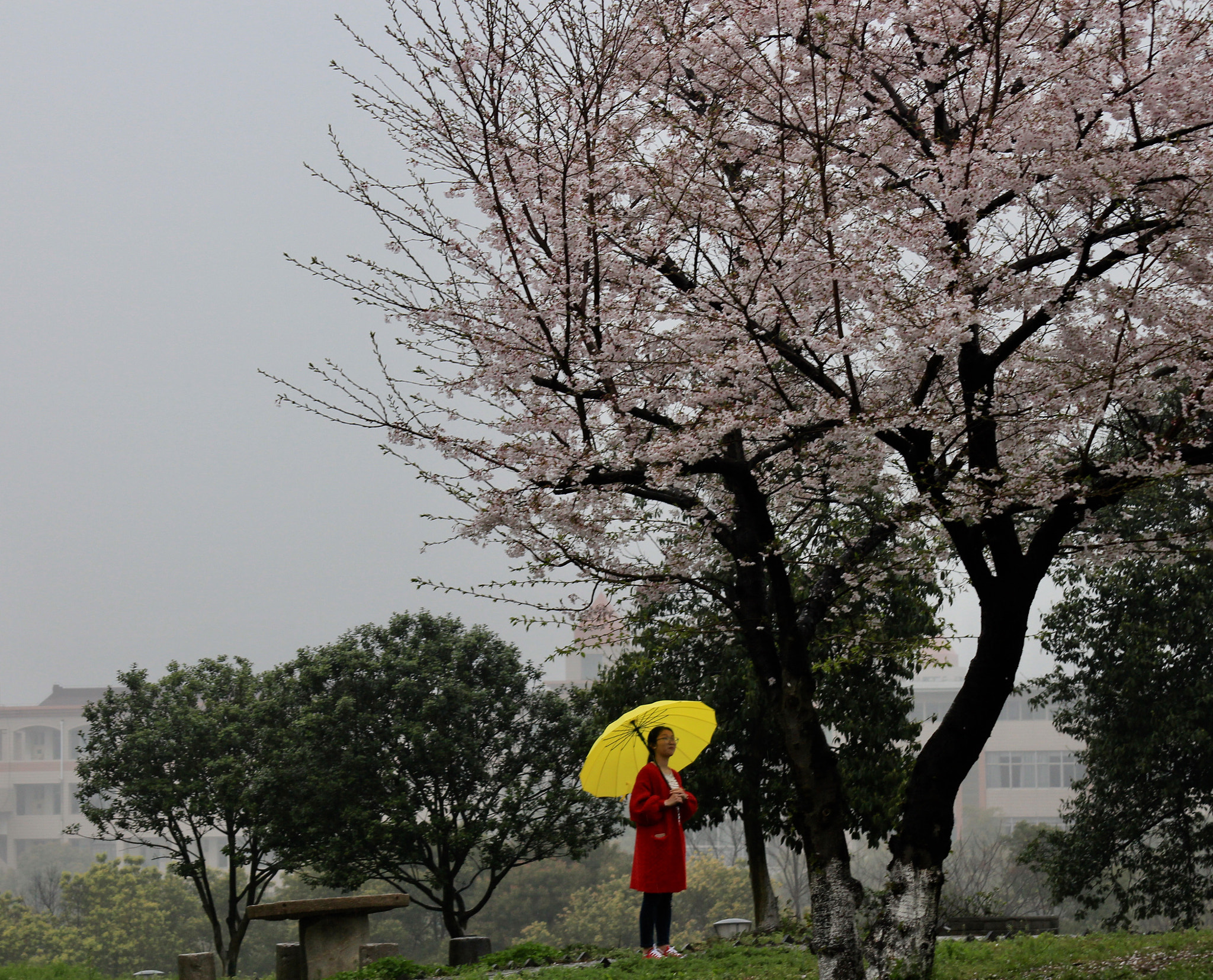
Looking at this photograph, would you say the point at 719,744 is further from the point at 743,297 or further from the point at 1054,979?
the point at 743,297

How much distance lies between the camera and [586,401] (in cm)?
762

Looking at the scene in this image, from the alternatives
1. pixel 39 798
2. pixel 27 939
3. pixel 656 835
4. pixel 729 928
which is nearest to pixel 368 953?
pixel 729 928

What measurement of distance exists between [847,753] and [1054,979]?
295 inches

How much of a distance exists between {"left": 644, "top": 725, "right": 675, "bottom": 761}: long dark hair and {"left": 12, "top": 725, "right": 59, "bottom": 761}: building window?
9425 cm

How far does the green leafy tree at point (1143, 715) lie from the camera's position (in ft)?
52.5

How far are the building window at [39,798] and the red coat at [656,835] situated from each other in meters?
92.9

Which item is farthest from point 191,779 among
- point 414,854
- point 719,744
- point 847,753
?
point 847,753

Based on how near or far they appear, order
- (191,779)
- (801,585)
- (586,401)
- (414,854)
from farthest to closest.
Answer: (191,779) → (414,854) → (801,585) → (586,401)

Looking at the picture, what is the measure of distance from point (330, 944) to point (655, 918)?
15.6 feet

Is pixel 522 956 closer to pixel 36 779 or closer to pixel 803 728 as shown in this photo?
pixel 803 728

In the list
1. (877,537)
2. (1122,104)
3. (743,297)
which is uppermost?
(1122,104)

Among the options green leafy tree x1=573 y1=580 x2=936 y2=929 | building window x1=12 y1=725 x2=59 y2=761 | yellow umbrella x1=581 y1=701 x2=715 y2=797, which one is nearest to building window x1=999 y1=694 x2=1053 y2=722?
green leafy tree x1=573 y1=580 x2=936 y2=929

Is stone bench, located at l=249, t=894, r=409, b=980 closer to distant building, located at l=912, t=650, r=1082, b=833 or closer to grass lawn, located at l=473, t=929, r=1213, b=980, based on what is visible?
grass lawn, located at l=473, t=929, r=1213, b=980

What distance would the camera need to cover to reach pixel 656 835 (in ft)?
23.9
